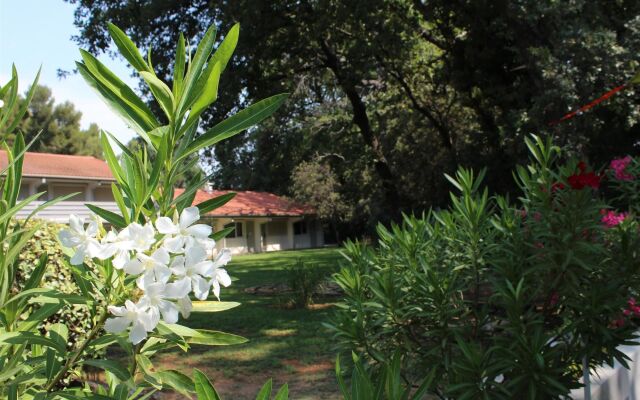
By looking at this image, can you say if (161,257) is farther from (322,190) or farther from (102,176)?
(322,190)

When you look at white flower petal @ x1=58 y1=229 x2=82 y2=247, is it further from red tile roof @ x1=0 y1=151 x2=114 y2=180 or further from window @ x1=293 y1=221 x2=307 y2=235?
window @ x1=293 y1=221 x2=307 y2=235

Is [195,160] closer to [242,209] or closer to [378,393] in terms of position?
[378,393]

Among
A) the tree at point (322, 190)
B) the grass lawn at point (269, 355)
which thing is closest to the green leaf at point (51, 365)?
the grass lawn at point (269, 355)

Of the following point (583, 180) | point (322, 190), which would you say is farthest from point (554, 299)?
point (322, 190)

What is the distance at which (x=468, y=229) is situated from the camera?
9.58 feet

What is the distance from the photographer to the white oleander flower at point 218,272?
0.95 metres

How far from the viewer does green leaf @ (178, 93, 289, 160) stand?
1100 mm

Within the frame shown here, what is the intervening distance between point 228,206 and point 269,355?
87.4 feet

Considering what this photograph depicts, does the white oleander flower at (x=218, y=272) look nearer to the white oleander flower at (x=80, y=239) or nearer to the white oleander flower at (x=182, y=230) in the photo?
the white oleander flower at (x=182, y=230)

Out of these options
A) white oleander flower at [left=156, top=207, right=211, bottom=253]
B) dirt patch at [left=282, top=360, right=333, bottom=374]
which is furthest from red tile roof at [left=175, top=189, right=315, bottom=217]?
white oleander flower at [left=156, top=207, right=211, bottom=253]

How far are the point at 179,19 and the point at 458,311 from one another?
37.4 ft

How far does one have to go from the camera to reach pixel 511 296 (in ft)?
8.24

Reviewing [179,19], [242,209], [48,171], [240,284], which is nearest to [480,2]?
[179,19]

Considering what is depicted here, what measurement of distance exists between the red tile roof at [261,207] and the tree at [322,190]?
200 centimetres
